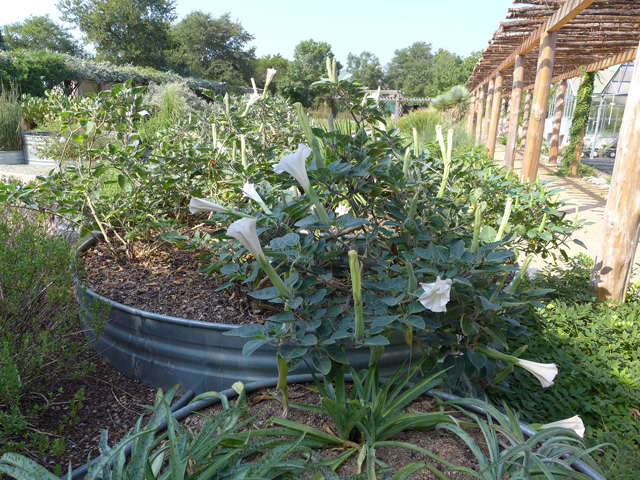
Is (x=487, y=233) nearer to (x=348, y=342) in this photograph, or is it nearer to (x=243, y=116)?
(x=348, y=342)

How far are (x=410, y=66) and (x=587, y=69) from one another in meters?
63.7

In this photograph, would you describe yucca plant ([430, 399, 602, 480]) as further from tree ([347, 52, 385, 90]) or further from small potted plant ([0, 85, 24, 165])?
tree ([347, 52, 385, 90])

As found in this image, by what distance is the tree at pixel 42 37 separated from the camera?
39.2 meters

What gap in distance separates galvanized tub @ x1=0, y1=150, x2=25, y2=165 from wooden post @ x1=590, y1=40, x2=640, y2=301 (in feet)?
24.0

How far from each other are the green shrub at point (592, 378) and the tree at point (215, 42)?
135 ft

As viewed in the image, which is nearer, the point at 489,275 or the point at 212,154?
the point at 489,275

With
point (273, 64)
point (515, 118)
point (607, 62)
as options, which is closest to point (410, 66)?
point (273, 64)

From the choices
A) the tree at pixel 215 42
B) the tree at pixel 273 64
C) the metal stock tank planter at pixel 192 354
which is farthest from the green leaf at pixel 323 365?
the tree at pixel 273 64

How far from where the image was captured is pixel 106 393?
68.7 inches

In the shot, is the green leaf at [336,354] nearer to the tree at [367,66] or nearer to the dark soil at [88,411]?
the dark soil at [88,411]

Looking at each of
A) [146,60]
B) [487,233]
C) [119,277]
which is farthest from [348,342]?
[146,60]

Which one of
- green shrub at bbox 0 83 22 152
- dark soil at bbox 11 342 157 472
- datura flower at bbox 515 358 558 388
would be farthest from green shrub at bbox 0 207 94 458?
green shrub at bbox 0 83 22 152

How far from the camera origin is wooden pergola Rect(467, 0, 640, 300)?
239 cm

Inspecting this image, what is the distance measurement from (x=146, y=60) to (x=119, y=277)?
3713 cm
